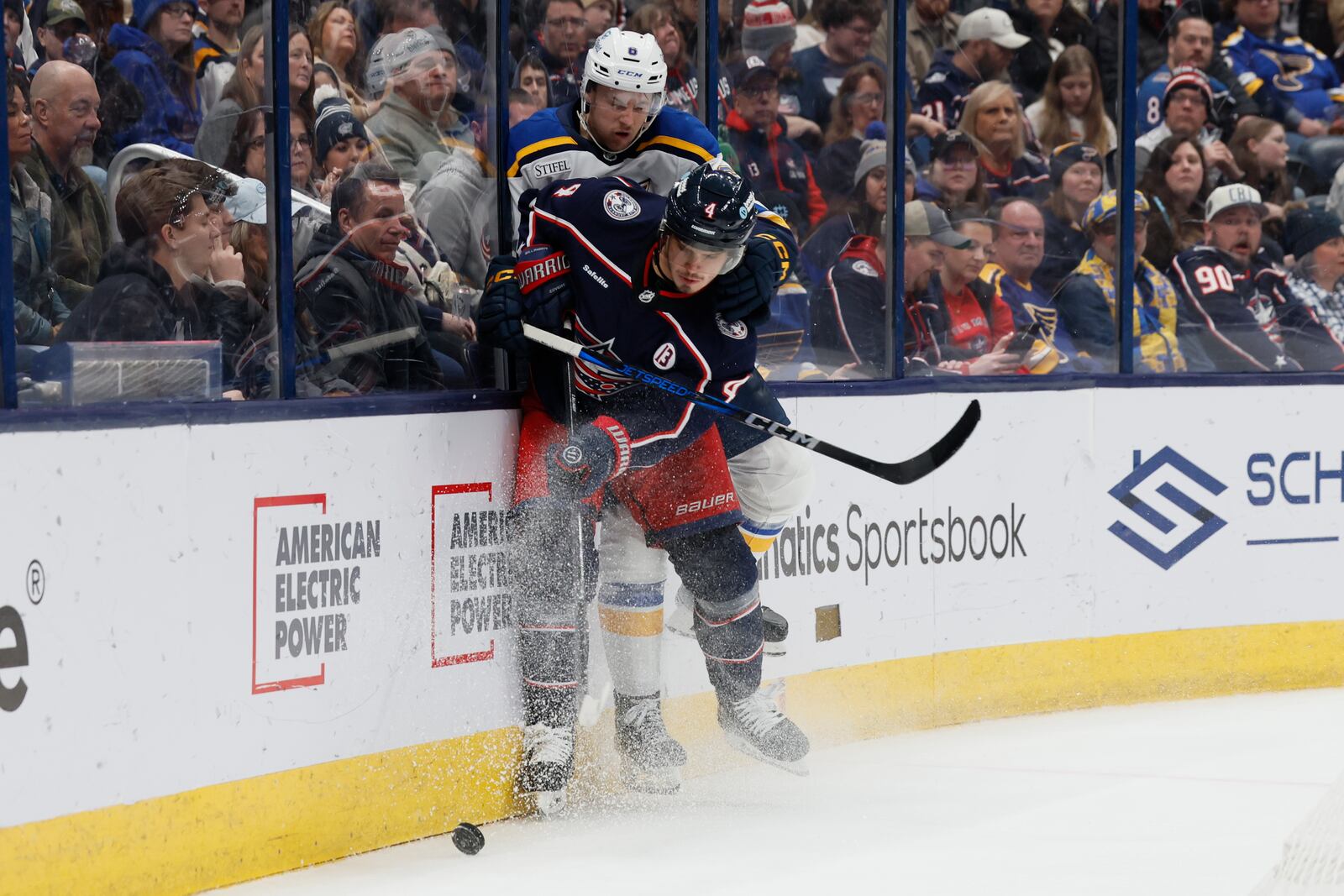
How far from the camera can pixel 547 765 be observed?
14.0 feet

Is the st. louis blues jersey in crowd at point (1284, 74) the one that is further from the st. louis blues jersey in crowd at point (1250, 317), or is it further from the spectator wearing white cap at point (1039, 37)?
the spectator wearing white cap at point (1039, 37)

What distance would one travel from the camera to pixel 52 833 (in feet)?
10.6

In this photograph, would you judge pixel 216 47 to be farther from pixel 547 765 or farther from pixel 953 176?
pixel 953 176

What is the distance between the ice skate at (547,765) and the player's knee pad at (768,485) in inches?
28.9

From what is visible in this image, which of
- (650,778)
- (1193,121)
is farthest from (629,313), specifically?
(1193,121)

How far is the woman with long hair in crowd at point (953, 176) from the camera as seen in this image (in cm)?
584

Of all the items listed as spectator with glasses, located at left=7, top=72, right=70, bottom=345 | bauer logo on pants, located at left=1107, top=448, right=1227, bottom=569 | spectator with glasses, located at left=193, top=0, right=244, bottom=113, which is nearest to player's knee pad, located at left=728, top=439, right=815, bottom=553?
spectator with glasses, located at left=193, top=0, right=244, bottom=113

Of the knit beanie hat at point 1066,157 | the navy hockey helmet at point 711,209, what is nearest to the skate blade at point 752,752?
the navy hockey helmet at point 711,209

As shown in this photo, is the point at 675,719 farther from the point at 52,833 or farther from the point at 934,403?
the point at 52,833

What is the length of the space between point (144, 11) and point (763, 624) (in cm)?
205

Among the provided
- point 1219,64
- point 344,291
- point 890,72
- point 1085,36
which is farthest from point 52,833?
point 1219,64

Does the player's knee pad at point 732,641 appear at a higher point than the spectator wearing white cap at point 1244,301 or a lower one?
lower

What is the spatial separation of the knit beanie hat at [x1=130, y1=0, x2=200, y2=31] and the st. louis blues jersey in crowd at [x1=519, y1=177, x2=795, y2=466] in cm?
96

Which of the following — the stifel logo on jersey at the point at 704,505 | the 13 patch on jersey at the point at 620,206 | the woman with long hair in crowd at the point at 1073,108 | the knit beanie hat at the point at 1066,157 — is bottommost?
the stifel logo on jersey at the point at 704,505
